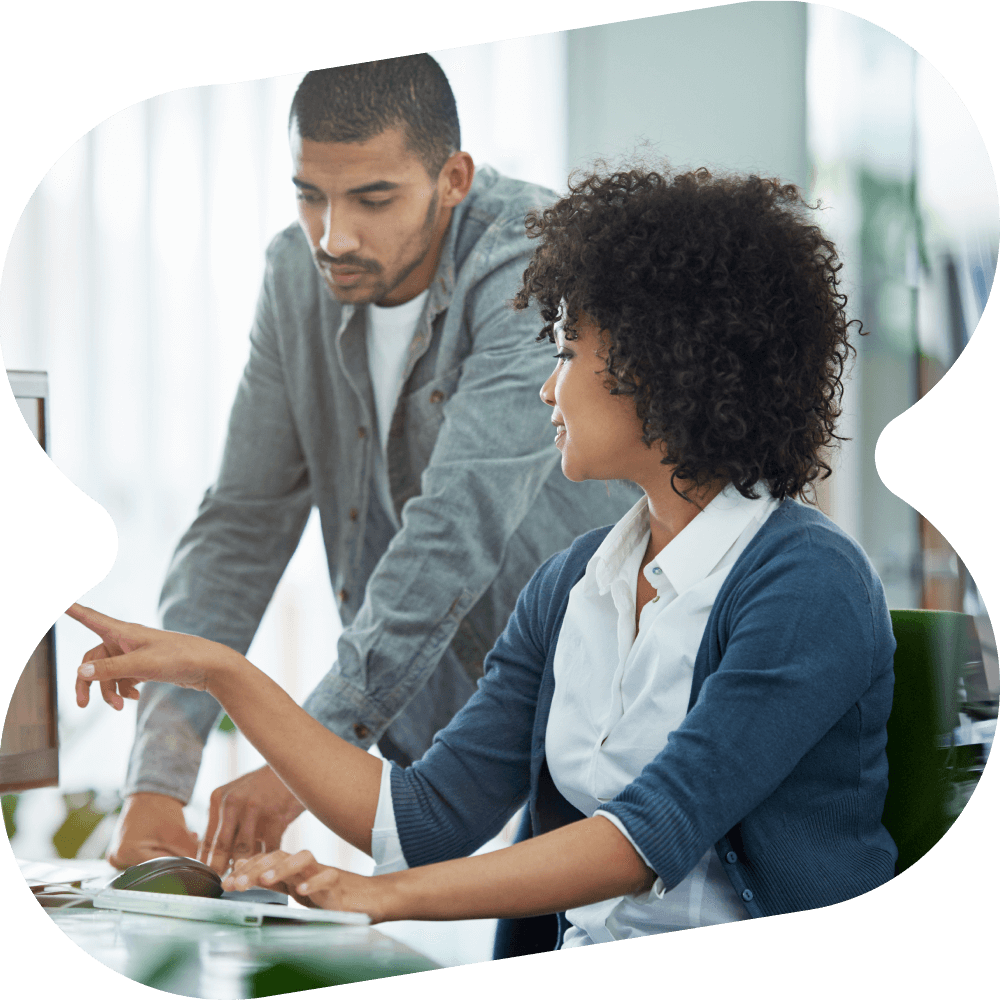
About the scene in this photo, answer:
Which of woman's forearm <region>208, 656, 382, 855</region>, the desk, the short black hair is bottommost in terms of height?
the desk

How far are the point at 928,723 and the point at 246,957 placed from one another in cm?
90

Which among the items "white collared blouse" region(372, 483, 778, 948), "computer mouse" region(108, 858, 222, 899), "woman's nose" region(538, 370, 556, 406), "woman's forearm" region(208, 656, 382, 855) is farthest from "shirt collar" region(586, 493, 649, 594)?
"computer mouse" region(108, 858, 222, 899)

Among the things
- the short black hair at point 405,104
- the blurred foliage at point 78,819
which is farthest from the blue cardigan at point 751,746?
the short black hair at point 405,104

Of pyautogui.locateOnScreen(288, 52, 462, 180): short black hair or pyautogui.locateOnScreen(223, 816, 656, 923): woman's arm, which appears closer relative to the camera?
pyautogui.locateOnScreen(223, 816, 656, 923): woman's arm

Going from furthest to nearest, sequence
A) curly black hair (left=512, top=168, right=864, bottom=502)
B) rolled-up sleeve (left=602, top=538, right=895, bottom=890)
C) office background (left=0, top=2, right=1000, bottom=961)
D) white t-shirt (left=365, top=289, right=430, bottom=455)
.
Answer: white t-shirt (left=365, top=289, right=430, bottom=455) → office background (left=0, top=2, right=1000, bottom=961) → curly black hair (left=512, top=168, right=864, bottom=502) → rolled-up sleeve (left=602, top=538, right=895, bottom=890)

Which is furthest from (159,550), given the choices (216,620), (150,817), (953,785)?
(953,785)

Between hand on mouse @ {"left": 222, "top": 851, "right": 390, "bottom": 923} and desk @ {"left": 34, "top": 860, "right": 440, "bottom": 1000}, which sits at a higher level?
hand on mouse @ {"left": 222, "top": 851, "right": 390, "bottom": 923}

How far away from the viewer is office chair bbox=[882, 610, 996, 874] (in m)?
1.48

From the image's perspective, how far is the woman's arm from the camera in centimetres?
130

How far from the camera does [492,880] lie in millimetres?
1337

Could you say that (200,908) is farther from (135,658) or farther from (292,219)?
(292,219)

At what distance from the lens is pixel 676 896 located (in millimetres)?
1408

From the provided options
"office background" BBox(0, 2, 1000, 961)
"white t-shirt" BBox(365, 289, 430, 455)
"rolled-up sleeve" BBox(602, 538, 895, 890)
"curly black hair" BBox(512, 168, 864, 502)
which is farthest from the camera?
"white t-shirt" BBox(365, 289, 430, 455)

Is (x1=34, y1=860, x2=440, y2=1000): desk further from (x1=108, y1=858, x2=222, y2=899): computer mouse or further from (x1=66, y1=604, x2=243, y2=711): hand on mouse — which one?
(x1=66, y1=604, x2=243, y2=711): hand on mouse
